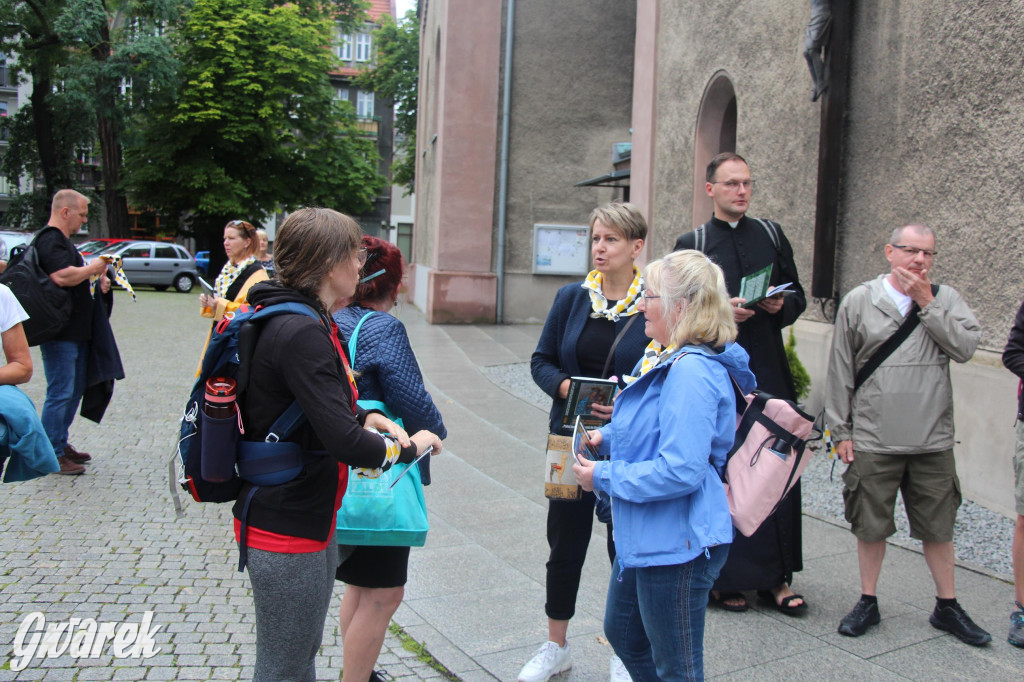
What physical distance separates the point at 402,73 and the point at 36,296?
33.5 metres

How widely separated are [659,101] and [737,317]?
25.9ft

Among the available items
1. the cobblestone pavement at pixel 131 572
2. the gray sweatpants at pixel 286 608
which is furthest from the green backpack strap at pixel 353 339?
the cobblestone pavement at pixel 131 572

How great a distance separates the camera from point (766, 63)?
839 centimetres

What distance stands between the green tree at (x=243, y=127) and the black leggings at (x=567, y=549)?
2839cm

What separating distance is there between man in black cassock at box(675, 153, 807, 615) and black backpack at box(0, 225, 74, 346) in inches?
170

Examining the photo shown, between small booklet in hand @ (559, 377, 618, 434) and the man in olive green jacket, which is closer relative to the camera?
small booklet in hand @ (559, 377, 618, 434)

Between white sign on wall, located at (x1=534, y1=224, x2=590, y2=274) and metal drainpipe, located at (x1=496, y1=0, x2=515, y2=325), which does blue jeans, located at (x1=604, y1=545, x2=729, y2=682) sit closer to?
metal drainpipe, located at (x1=496, y1=0, x2=515, y2=325)

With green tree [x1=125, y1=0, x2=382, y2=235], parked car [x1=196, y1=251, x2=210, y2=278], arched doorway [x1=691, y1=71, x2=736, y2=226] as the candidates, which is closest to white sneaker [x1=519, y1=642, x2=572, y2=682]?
arched doorway [x1=691, y1=71, x2=736, y2=226]

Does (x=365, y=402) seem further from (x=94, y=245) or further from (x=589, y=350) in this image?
(x=94, y=245)

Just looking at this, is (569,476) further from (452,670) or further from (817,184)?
(817,184)

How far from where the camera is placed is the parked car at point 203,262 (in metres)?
33.1

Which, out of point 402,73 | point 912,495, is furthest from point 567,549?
point 402,73

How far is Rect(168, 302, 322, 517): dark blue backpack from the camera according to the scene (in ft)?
7.26

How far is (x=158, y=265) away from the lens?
28.3 metres
